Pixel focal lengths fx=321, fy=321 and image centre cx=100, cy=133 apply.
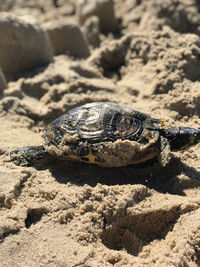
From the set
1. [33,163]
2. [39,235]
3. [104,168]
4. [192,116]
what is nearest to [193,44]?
[192,116]

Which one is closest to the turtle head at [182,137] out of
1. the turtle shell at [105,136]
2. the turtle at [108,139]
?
the turtle at [108,139]

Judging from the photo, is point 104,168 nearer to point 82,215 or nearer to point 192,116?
point 82,215

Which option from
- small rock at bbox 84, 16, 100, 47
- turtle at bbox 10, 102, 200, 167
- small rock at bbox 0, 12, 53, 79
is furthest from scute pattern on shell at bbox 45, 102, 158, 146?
small rock at bbox 84, 16, 100, 47

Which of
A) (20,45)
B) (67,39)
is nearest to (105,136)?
(20,45)

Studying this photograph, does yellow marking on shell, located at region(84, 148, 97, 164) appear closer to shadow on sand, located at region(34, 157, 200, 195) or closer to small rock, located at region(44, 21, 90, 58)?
shadow on sand, located at region(34, 157, 200, 195)

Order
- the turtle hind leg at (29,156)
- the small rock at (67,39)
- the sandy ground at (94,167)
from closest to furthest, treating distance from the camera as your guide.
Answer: the sandy ground at (94,167), the turtle hind leg at (29,156), the small rock at (67,39)

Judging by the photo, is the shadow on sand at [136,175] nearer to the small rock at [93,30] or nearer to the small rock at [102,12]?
the small rock at [93,30]

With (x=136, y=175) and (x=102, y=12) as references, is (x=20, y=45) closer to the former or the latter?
(x=102, y=12)
